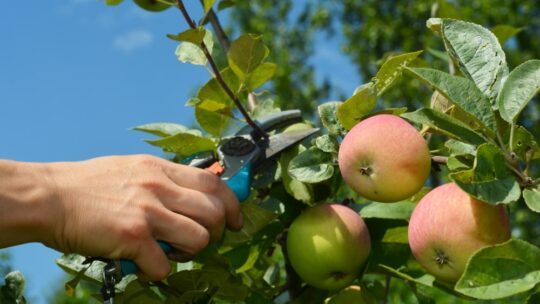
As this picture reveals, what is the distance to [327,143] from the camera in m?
1.30

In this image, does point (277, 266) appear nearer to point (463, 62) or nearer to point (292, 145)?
point (292, 145)

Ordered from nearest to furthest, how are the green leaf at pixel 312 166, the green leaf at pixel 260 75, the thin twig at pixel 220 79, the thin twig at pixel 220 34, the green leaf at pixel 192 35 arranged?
the green leaf at pixel 312 166 → the green leaf at pixel 192 35 → the thin twig at pixel 220 79 → the green leaf at pixel 260 75 → the thin twig at pixel 220 34

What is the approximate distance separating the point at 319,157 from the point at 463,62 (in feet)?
0.97

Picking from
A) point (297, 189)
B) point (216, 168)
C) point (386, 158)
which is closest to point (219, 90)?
point (216, 168)

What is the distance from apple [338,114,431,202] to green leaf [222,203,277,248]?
0.82 feet

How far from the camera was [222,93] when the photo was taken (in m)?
1.60

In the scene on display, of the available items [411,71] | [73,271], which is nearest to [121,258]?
[73,271]

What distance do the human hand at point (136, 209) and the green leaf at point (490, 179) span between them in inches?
17.9

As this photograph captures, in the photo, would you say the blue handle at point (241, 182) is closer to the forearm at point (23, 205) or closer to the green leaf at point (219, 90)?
the green leaf at point (219, 90)

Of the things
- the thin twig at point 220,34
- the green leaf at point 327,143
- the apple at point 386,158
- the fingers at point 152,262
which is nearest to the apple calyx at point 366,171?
the apple at point 386,158

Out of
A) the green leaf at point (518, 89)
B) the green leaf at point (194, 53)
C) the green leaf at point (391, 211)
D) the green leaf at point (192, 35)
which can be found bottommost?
the green leaf at point (391, 211)

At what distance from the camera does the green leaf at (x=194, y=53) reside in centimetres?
157

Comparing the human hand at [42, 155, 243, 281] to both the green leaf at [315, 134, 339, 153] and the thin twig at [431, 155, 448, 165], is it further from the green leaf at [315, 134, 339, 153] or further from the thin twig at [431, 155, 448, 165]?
the thin twig at [431, 155, 448, 165]

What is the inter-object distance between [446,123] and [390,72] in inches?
8.9
